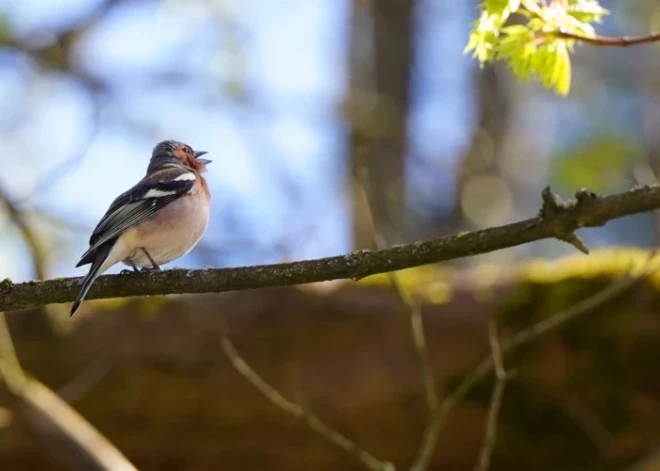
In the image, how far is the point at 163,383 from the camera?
533 cm

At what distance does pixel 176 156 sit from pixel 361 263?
9.66 ft

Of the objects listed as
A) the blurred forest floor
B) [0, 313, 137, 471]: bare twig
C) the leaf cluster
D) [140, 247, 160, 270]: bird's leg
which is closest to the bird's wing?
[140, 247, 160, 270]: bird's leg

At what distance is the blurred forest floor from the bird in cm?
102

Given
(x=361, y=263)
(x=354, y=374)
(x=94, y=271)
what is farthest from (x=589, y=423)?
(x=94, y=271)

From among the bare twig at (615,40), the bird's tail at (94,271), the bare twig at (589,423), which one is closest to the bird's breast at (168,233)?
the bird's tail at (94,271)

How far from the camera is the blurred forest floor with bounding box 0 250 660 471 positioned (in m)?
5.10

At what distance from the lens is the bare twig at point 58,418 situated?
4758 mm

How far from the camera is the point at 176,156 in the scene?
558 cm

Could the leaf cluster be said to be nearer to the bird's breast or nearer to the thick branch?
the thick branch

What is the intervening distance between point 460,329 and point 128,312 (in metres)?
2.27

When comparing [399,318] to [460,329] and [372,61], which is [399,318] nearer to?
[460,329]

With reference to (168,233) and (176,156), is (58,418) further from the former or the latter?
(176,156)

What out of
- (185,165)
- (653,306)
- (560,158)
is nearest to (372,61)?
(560,158)

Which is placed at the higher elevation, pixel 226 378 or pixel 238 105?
pixel 238 105
